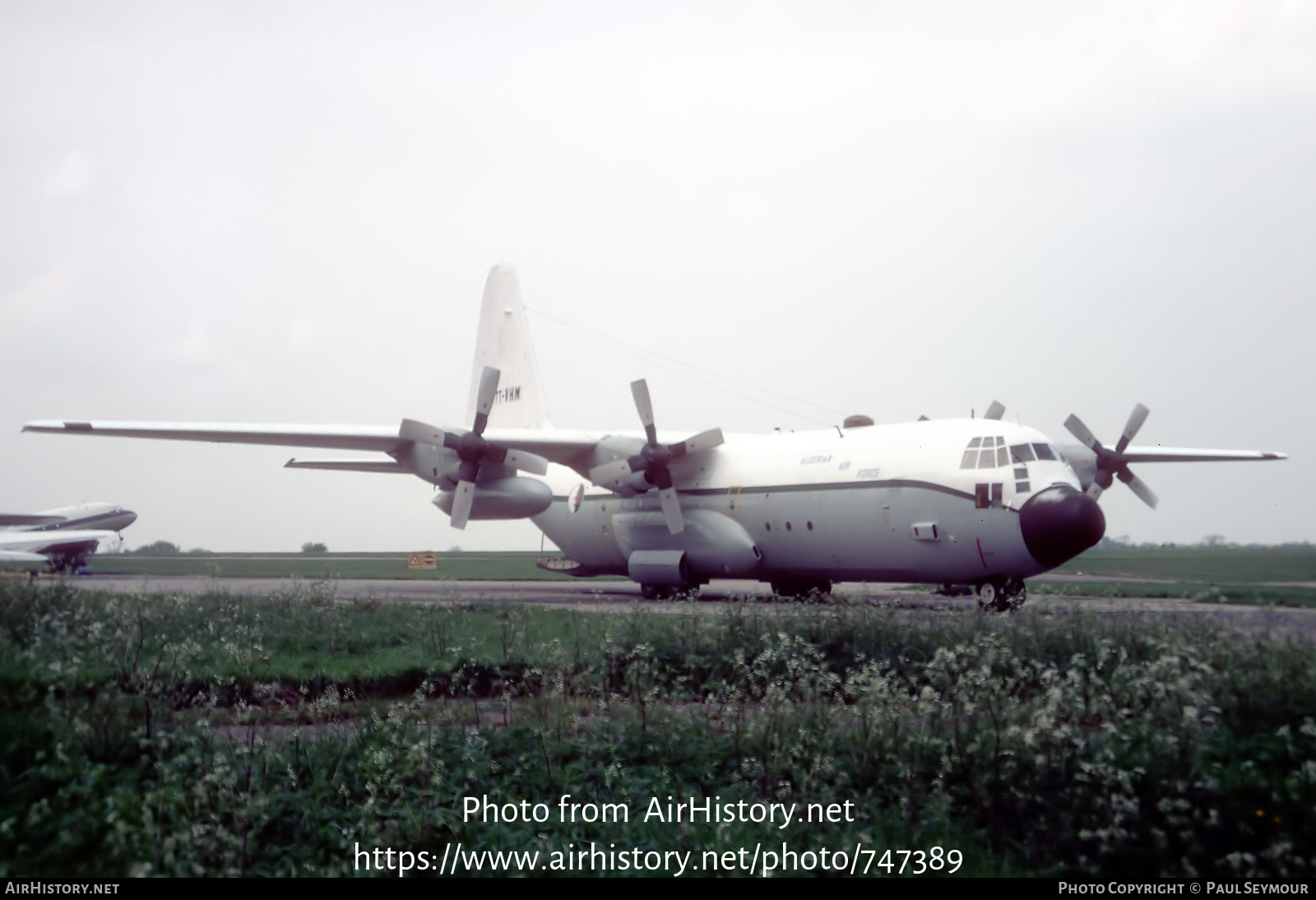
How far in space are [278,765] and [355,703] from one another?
103 inches

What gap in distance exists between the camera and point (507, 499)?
87.2ft

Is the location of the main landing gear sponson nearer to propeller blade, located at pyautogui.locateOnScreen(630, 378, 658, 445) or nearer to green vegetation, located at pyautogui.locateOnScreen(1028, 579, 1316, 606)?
propeller blade, located at pyautogui.locateOnScreen(630, 378, 658, 445)

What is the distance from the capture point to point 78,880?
5.75 m

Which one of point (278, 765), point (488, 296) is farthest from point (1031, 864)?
point (488, 296)

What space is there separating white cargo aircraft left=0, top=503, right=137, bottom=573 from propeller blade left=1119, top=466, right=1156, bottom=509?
28.1 meters

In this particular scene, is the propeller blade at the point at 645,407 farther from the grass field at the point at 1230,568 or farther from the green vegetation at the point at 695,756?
the green vegetation at the point at 695,756

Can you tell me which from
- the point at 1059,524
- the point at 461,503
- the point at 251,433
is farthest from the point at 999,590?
the point at 251,433

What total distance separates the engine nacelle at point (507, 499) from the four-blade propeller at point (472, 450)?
1.28ft

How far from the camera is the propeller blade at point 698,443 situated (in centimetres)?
2581

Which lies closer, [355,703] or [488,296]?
[355,703]

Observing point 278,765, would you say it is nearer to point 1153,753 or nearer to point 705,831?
point 705,831

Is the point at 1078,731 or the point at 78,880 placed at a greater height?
the point at 1078,731

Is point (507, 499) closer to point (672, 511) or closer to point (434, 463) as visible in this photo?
point (434, 463)

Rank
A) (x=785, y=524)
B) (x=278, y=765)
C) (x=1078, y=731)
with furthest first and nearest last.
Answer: (x=785, y=524) < (x=278, y=765) < (x=1078, y=731)
